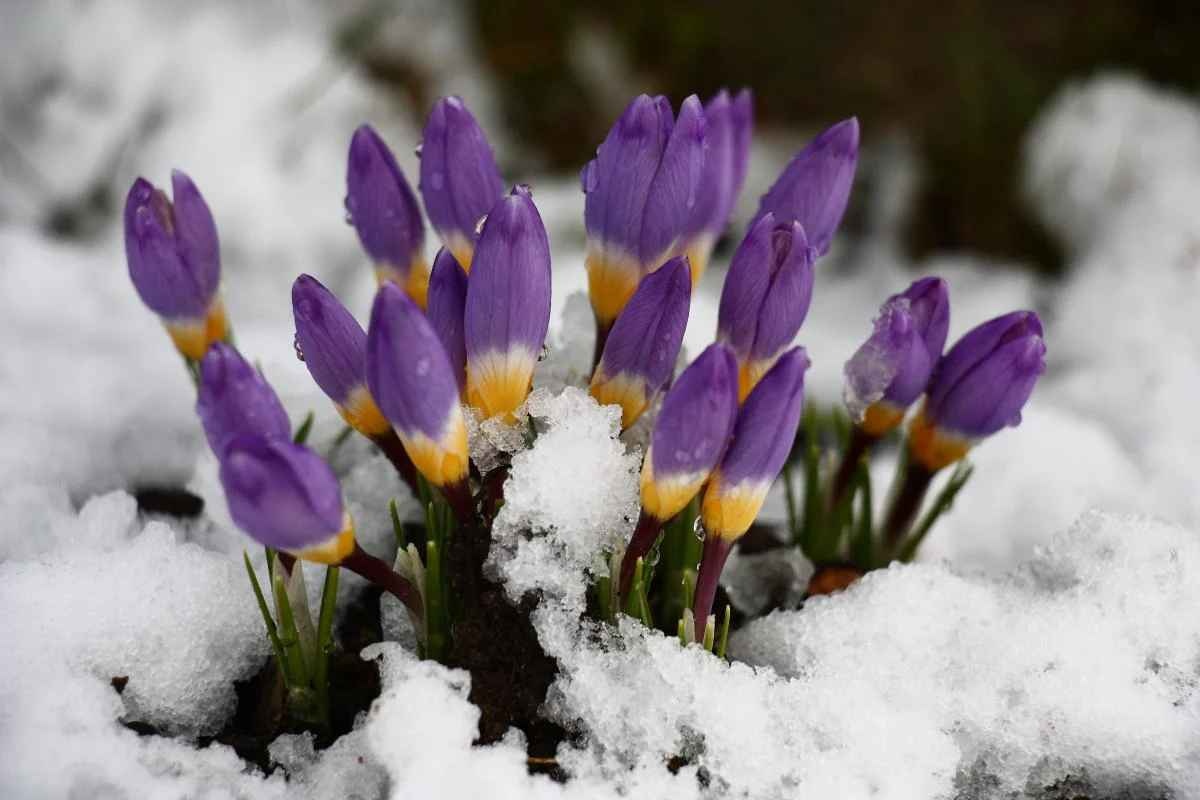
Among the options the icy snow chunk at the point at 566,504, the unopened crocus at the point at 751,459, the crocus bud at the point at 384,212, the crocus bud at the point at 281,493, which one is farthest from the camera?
the crocus bud at the point at 384,212

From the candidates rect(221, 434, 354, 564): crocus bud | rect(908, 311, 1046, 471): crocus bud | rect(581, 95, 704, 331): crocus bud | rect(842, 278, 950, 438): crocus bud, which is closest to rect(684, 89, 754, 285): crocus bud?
rect(581, 95, 704, 331): crocus bud

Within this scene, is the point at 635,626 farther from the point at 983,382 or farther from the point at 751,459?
the point at 983,382

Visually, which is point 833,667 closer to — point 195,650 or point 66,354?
point 195,650

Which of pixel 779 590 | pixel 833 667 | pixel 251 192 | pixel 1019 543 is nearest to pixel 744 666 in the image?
pixel 833 667

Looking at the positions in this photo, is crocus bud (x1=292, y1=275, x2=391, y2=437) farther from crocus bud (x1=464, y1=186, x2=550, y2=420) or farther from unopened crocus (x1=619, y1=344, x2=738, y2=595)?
unopened crocus (x1=619, y1=344, x2=738, y2=595)

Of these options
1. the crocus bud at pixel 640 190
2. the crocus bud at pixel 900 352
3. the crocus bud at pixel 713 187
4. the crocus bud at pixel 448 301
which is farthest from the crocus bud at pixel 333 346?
the crocus bud at pixel 900 352

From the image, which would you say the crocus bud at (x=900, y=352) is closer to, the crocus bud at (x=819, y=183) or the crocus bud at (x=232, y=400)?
the crocus bud at (x=819, y=183)

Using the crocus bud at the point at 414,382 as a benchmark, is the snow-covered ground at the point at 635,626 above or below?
below
